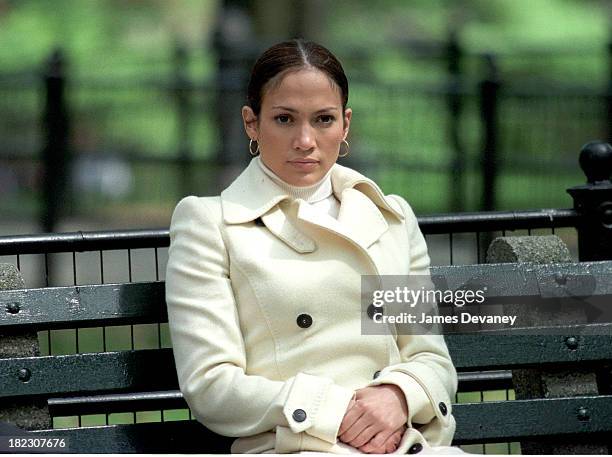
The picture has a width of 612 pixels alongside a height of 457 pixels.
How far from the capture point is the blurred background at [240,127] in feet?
41.4

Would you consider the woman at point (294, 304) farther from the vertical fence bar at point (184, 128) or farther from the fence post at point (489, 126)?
the vertical fence bar at point (184, 128)

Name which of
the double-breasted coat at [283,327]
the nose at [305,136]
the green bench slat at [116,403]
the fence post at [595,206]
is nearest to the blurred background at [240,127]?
the fence post at [595,206]

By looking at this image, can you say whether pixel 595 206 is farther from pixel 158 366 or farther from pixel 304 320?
pixel 158 366

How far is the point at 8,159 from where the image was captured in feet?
45.9

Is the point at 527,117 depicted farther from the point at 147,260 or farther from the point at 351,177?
the point at 351,177

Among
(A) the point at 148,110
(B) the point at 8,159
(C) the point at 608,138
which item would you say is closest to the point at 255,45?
(A) the point at 148,110

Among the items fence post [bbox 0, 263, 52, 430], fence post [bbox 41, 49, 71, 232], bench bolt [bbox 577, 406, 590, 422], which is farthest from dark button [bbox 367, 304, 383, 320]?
fence post [bbox 41, 49, 71, 232]

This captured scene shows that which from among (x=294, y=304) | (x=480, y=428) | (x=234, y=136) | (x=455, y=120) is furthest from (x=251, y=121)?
(x=234, y=136)

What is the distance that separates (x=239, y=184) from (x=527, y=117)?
8.50 meters

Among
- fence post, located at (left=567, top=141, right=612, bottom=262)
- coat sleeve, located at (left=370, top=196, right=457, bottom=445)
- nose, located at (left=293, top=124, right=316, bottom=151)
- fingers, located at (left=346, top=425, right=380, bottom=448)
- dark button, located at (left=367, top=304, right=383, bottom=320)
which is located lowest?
fingers, located at (left=346, top=425, right=380, bottom=448)

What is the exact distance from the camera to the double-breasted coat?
4699 mm

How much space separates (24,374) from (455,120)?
8.83m

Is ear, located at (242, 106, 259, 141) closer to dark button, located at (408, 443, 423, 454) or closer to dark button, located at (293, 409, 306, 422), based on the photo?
dark button, located at (293, 409, 306, 422)

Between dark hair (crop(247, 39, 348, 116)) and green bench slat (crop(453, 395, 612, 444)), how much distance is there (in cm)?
109
